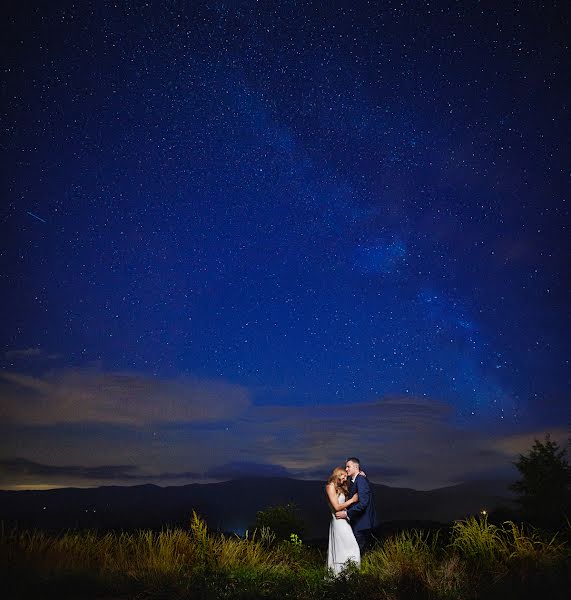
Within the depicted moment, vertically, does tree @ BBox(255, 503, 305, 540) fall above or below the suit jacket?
below

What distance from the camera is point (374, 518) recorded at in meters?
9.29

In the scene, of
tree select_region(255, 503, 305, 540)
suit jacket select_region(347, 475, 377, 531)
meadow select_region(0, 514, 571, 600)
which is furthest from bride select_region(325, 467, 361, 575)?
tree select_region(255, 503, 305, 540)

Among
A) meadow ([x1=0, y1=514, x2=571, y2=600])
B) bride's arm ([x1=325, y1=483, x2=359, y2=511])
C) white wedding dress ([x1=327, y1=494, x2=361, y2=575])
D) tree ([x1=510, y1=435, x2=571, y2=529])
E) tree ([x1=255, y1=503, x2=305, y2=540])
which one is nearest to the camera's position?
meadow ([x1=0, y1=514, x2=571, y2=600])

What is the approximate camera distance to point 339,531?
8992 mm

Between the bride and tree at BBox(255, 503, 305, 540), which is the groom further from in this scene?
tree at BBox(255, 503, 305, 540)

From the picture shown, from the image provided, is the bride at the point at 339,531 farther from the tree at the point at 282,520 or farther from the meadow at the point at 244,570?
the tree at the point at 282,520

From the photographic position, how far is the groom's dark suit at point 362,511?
9102 millimetres

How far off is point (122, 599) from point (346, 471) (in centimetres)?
445

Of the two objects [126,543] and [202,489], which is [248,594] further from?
[202,489]

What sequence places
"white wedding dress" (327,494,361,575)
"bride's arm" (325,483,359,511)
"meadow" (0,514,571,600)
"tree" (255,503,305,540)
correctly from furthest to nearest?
"tree" (255,503,305,540)
"bride's arm" (325,483,359,511)
"white wedding dress" (327,494,361,575)
"meadow" (0,514,571,600)

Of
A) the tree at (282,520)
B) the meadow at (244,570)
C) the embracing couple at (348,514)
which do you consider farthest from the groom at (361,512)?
the tree at (282,520)

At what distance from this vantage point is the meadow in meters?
6.62

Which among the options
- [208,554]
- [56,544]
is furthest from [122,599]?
[56,544]

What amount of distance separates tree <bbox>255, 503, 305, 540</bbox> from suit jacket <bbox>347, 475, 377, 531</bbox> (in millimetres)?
5240
